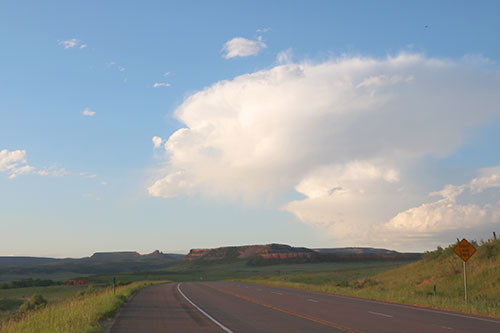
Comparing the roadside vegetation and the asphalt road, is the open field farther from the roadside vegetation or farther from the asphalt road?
the roadside vegetation

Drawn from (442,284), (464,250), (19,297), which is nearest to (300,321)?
(464,250)

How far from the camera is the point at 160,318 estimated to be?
59.9 ft

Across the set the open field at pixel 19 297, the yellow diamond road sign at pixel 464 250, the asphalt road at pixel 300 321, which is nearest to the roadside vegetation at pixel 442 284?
the yellow diamond road sign at pixel 464 250

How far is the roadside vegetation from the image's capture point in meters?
24.4

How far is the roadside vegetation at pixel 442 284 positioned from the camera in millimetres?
24381

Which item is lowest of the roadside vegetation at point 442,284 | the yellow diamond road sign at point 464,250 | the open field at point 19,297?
the open field at point 19,297

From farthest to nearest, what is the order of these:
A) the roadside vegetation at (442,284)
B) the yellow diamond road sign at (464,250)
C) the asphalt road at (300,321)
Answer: the yellow diamond road sign at (464,250) < the roadside vegetation at (442,284) < the asphalt road at (300,321)

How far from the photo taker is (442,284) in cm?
3791

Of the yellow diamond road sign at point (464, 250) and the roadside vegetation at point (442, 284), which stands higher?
the yellow diamond road sign at point (464, 250)

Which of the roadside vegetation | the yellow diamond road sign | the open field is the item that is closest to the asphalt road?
the roadside vegetation

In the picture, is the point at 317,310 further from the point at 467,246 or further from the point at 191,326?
the point at 467,246

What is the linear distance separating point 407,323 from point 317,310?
583 centimetres

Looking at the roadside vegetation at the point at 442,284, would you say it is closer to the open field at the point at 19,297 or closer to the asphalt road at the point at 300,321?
the asphalt road at the point at 300,321

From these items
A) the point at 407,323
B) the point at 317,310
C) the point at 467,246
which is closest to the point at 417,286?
the point at 467,246
